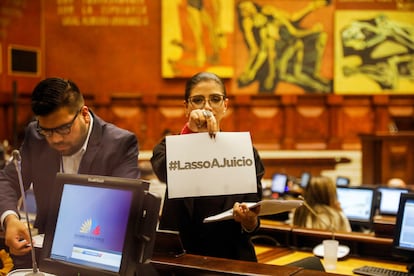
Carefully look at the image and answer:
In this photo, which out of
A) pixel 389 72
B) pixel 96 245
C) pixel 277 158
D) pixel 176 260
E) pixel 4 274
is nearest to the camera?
pixel 96 245

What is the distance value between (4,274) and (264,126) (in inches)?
342

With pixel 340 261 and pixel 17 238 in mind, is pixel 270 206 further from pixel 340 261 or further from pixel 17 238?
pixel 340 261

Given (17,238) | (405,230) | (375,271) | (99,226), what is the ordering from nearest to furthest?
(99,226)
(17,238)
(405,230)
(375,271)

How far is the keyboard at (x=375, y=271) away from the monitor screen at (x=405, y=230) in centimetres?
11

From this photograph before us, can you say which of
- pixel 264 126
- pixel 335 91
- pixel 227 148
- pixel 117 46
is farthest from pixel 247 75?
pixel 227 148

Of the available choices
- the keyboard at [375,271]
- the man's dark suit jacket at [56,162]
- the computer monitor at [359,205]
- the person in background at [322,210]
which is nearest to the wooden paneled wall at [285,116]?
the computer monitor at [359,205]

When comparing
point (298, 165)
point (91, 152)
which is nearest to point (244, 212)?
point (91, 152)

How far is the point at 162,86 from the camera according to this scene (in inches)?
415

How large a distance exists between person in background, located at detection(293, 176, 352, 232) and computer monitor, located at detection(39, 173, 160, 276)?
2549 mm

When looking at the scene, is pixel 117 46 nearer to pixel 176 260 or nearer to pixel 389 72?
pixel 389 72

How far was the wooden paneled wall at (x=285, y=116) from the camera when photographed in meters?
10.4

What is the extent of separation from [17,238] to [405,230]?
1943 mm

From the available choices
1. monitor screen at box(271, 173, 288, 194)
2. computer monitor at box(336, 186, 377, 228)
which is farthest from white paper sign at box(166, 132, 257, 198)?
monitor screen at box(271, 173, 288, 194)

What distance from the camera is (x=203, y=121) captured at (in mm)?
2131
